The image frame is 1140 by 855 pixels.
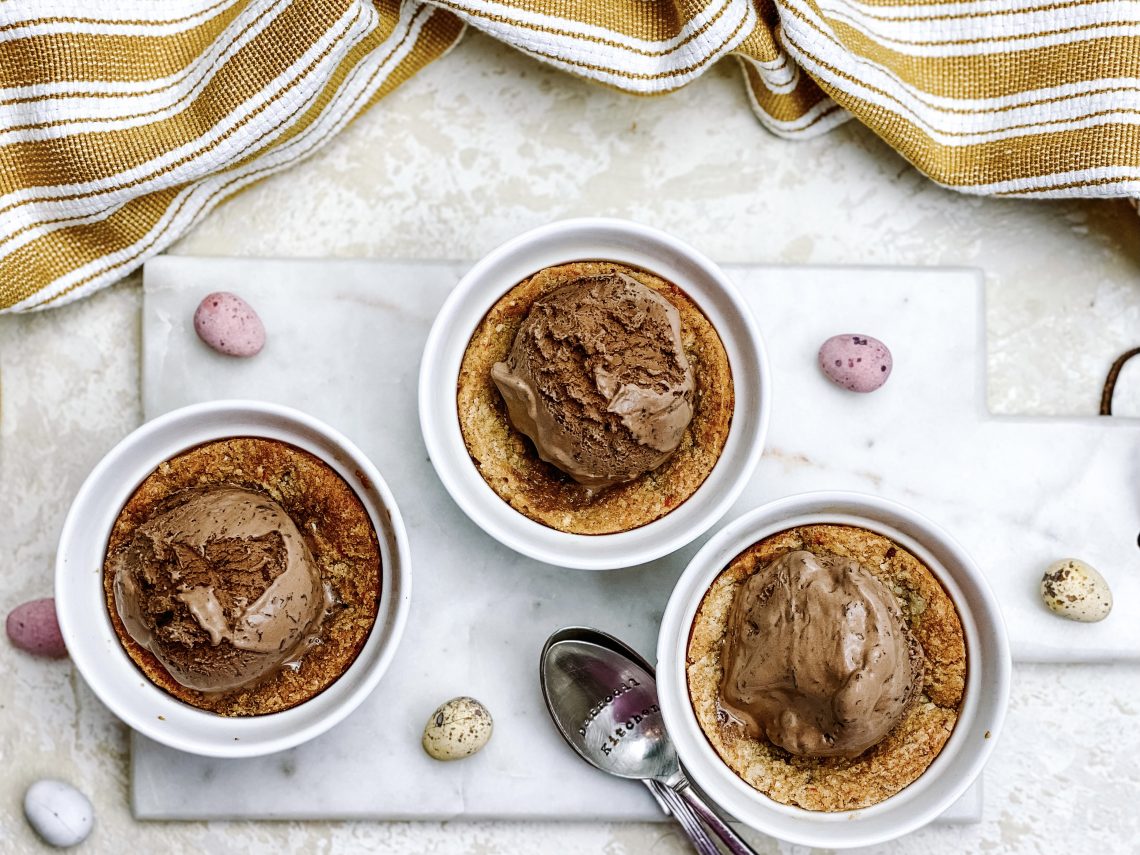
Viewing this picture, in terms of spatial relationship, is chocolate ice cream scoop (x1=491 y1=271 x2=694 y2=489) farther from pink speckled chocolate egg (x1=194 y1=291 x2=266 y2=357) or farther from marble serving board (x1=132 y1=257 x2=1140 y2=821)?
pink speckled chocolate egg (x1=194 y1=291 x2=266 y2=357)

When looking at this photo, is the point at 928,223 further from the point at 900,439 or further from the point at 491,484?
the point at 491,484

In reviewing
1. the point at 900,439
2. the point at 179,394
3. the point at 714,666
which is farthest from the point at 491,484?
the point at 900,439

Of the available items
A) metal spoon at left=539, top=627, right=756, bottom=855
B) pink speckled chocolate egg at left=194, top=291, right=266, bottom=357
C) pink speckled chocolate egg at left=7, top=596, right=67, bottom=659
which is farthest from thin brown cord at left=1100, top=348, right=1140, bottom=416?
pink speckled chocolate egg at left=7, top=596, right=67, bottom=659

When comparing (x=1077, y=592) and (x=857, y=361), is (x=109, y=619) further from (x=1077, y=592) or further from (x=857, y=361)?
(x=1077, y=592)

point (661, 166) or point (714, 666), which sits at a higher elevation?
point (661, 166)

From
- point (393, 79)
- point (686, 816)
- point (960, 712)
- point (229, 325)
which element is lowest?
point (686, 816)

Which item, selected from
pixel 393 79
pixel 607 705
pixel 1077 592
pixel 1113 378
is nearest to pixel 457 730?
pixel 607 705
